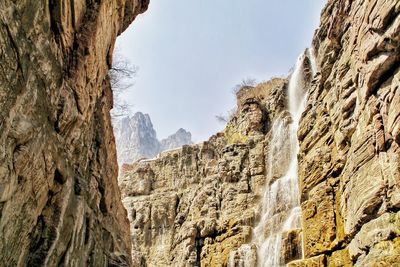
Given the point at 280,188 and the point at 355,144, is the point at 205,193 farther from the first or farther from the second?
the point at 355,144

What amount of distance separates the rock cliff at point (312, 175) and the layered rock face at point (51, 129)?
31.9ft

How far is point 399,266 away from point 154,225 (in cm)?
2905

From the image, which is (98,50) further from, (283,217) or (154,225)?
(154,225)

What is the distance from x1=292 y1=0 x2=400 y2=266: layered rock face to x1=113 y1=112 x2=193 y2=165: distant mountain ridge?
118m

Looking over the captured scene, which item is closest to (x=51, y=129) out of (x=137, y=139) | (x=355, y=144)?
(x=355, y=144)

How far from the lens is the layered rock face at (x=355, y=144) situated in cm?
1466

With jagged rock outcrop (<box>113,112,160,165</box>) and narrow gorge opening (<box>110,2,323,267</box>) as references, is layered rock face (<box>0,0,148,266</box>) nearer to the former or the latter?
narrow gorge opening (<box>110,2,323,267</box>)

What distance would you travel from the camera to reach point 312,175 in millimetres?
22672

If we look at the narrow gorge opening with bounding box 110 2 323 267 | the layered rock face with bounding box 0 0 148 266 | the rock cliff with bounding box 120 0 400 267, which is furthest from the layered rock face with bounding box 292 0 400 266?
the layered rock face with bounding box 0 0 148 266

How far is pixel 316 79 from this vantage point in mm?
27250

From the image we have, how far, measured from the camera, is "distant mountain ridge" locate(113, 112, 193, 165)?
142 meters

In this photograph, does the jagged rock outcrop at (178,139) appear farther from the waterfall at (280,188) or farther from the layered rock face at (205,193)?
the waterfall at (280,188)

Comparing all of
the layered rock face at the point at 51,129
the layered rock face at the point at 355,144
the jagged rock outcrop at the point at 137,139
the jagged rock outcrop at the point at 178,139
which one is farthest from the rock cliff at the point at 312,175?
the jagged rock outcrop at the point at 178,139

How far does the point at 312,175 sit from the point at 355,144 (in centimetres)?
515
